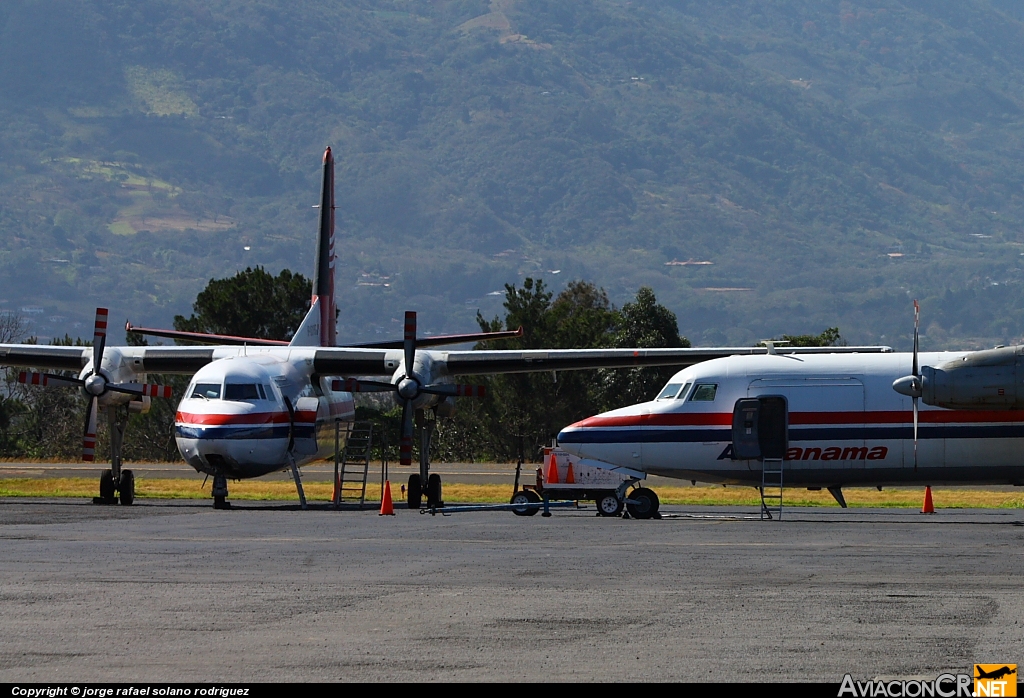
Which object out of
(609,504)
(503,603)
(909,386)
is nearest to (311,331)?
(609,504)

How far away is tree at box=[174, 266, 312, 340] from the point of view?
71.0 metres

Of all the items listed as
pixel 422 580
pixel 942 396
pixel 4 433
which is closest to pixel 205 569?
pixel 422 580

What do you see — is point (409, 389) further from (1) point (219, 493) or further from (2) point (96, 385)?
(2) point (96, 385)

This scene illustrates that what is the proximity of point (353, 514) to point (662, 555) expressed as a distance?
1102 cm

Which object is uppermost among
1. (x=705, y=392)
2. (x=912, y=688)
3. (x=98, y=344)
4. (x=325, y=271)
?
(x=325, y=271)

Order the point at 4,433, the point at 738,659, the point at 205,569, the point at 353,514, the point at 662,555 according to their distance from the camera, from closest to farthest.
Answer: the point at 738,659 < the point at 205,569 < the point at 662,555 < the point at 353,514 < the point at 4,433

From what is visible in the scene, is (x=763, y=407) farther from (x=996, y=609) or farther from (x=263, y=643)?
(x=263, y=643)

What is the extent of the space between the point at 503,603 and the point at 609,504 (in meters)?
13.9

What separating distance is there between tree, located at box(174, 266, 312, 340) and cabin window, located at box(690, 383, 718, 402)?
4606 centimetres

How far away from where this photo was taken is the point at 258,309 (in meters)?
71.1

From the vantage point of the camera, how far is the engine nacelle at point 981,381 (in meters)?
24.3

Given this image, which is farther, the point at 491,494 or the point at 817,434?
the point at 491,494

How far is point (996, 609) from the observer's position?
12922mm

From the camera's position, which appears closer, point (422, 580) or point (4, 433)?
point (422, 580)
